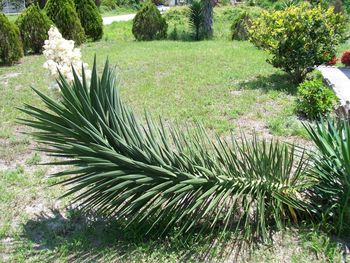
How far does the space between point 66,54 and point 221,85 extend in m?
4.91

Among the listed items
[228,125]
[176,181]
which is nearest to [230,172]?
[176,181]

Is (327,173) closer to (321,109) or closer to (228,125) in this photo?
(228,125)

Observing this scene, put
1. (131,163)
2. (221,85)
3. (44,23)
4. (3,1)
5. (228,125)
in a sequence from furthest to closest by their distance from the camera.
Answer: (3,1)
(44,23)
(221,85)
(228,125)
(131,163)

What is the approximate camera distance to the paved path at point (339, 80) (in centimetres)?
711

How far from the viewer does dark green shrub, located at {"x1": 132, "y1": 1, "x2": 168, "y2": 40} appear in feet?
50.1

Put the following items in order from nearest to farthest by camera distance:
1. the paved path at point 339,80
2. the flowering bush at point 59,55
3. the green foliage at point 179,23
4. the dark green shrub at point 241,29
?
the flowering bush at point 59,55 → the paved path at point 339,80 → the dark green shrub at point 241,29 → the green foliage at point 179,23

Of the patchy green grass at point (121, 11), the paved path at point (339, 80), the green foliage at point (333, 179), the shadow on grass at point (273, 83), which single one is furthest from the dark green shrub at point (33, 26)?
the patchy green grass at point (121, 11)

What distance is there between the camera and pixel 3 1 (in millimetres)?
31344

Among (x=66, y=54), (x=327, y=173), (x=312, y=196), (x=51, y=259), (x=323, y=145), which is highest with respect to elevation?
(x=66, y=54)

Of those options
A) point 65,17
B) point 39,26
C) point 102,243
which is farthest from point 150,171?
point 65,17

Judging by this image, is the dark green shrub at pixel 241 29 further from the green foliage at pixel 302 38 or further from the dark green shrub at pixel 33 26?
the green foliage at pixel 302 38

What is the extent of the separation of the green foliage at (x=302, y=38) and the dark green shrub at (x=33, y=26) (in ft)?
23.3

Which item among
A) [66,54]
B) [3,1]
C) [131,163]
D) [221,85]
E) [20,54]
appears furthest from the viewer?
[3,1]

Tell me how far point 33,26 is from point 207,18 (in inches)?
252
